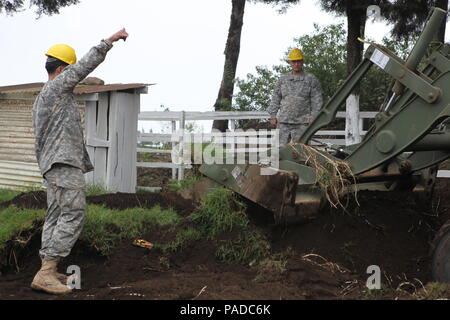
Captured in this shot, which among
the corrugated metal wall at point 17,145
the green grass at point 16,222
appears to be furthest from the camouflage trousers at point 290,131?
the corrugated metal wall at point 17,145

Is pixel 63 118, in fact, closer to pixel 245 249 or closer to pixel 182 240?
pixel 182 240

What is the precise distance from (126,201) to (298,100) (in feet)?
9.72

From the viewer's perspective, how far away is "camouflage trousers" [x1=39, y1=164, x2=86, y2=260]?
5789mm

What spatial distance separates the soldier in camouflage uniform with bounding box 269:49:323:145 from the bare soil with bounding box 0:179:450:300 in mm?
2717

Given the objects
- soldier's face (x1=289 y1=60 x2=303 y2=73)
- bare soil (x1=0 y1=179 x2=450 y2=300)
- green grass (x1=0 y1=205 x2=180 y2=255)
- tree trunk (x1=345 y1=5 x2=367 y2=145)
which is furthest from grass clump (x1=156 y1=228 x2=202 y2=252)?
tree trunk (x1=345 y1=5 x2=367 y2=145)

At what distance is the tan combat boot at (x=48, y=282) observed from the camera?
5590mm

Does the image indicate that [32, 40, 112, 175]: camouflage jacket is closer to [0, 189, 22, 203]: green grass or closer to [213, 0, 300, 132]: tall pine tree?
[0, 189, 22, 203]: green grass

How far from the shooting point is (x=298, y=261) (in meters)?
6.00

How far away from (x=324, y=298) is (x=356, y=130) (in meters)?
7.78

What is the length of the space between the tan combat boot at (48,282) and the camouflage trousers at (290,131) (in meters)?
4.80

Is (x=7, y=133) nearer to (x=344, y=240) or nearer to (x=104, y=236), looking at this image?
(x=104, y=236)

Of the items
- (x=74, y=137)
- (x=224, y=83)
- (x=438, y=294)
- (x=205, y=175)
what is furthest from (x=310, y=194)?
(x=224, y=83)
